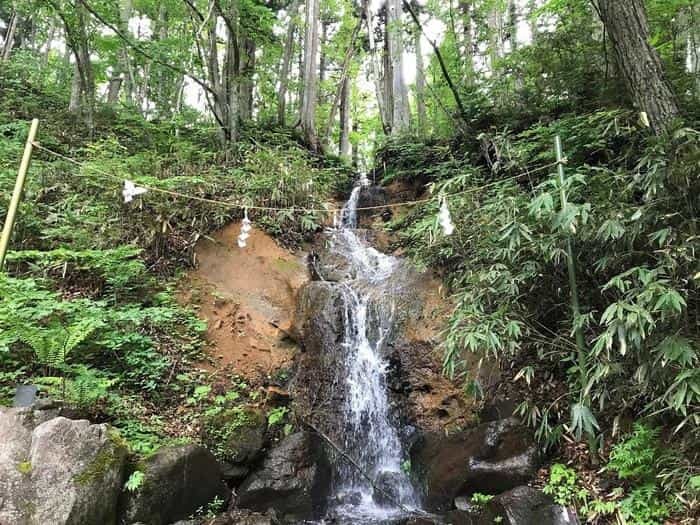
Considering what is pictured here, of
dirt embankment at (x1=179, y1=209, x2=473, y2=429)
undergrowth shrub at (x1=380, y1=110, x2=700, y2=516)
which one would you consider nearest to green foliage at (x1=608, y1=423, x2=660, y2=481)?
undergrowth shrub at (x1=380, y1=110, x2=700, y2=516)

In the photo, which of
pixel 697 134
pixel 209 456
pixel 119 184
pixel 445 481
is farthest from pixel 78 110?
pixel 697 134

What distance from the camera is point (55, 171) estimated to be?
7.52 meters

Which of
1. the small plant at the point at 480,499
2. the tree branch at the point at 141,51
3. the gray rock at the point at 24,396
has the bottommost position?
the small plant at the point at 480,499

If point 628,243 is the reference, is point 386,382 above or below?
below

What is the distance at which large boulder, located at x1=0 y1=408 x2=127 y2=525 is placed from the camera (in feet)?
11.3

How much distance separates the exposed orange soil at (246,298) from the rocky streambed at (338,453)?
12.6 inches

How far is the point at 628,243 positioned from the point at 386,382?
3.68m

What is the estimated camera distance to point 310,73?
13.0 meters

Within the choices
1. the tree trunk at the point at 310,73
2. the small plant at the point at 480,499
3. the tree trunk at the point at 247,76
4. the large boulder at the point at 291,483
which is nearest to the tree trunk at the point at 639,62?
the small plant at the point at 480,499

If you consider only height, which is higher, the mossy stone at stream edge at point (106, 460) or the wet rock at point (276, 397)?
the wet rock at point (276, 397)

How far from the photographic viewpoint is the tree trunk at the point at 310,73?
1302 cm

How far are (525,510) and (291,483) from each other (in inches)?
95.7

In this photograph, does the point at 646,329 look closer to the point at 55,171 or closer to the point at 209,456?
the point at 209,456

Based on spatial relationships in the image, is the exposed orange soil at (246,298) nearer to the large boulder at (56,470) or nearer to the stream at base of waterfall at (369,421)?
the stream at base of waterfall at (369,421)
